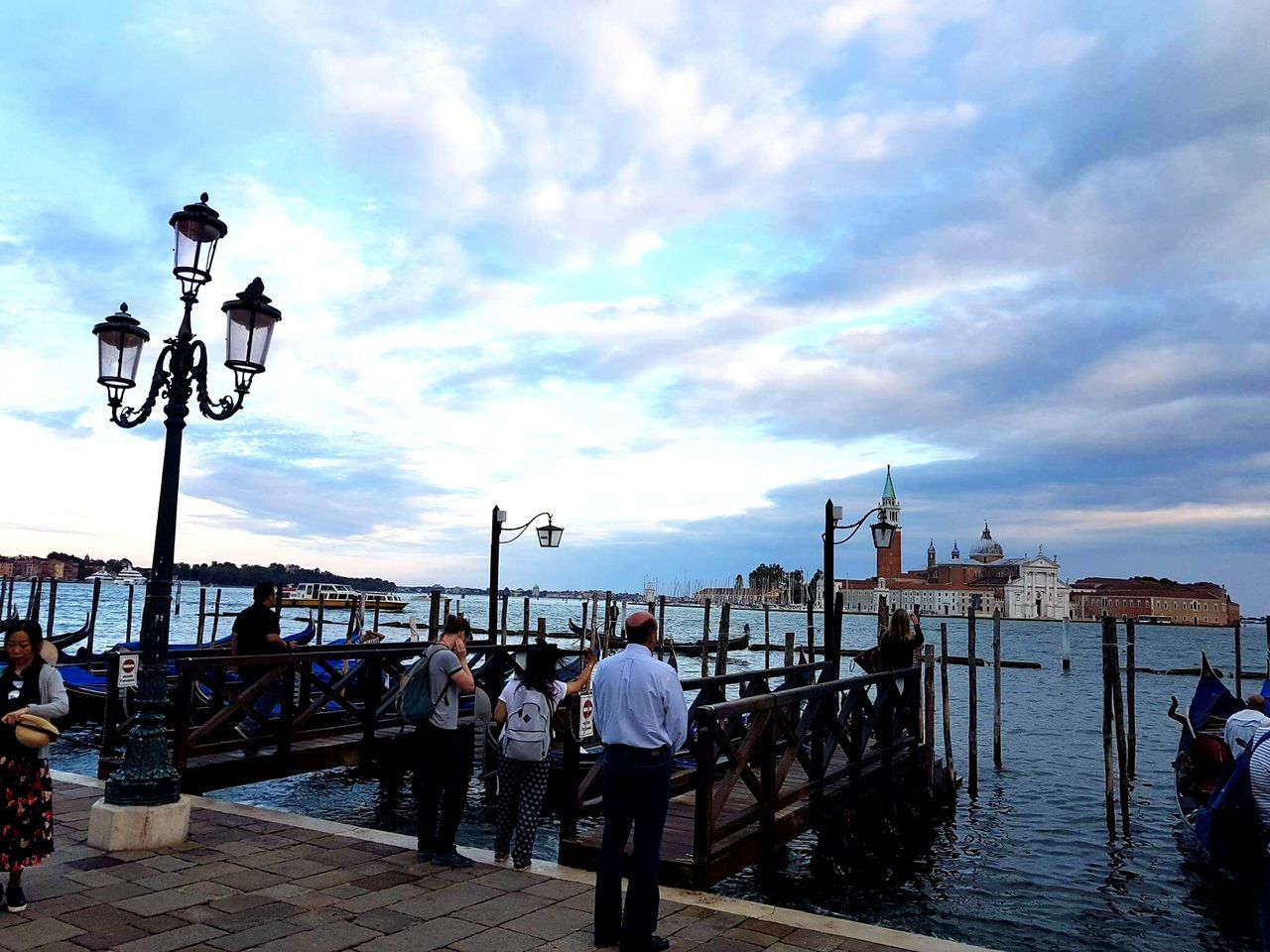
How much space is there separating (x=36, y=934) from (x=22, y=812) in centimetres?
59

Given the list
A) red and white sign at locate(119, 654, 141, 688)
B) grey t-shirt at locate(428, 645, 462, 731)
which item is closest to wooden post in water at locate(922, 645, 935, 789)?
grey t-shirt at locate(428, 645, 462, 731)

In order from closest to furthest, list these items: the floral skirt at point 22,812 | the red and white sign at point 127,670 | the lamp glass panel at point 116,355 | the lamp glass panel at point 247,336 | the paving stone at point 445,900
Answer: the floral skirt at point 22,812 → the paving stone at point 445,900 → the lamp glass panel at point 247,336 → the lamp glass panel at point 116,355 → the red and white sign at point 127,670

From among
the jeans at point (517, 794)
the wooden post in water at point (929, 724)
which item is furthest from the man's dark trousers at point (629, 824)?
the wooden post in water at point (929, 724)

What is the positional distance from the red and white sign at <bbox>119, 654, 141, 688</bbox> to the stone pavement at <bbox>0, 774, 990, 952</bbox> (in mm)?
3218

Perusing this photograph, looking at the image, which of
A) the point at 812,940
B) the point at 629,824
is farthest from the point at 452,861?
the point at 812,940

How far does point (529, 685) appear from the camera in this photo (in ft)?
19.7

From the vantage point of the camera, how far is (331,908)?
197 inches

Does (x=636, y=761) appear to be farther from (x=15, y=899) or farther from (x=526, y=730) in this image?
(x=15, y=899)

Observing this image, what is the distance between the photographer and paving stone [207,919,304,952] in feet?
14.6

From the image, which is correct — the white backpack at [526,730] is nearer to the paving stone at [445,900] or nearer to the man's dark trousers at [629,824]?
the paving stone at [445,900]

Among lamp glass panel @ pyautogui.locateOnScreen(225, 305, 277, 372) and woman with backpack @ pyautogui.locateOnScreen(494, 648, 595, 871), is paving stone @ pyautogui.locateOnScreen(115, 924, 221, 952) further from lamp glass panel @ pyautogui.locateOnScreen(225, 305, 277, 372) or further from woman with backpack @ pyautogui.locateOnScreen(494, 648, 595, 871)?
lamp glass panel @ pyautogui.locateOnScreen(225, 305, 277, 372)

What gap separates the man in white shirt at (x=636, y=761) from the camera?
179 inches

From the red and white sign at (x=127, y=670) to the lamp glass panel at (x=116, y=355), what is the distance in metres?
3.34

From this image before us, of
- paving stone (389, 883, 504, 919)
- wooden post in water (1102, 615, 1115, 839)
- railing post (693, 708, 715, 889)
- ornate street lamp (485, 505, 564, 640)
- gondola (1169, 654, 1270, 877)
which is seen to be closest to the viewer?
paving stone (389, 883, 504, 919)
